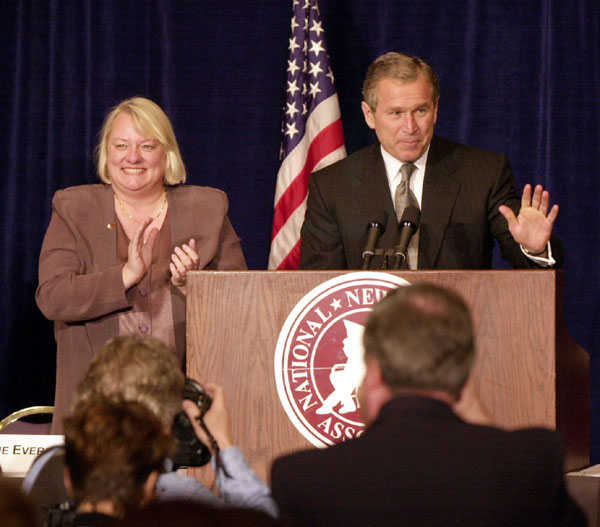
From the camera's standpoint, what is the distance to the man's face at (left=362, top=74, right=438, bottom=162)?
3.86 meters

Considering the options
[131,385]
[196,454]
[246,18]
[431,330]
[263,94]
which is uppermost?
[246,18]

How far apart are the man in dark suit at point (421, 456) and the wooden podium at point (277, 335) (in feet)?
2.94

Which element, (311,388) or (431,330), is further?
(311,388)

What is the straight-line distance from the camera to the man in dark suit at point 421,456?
1.81 meters

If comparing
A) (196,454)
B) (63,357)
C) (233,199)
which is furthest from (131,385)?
(233,199)

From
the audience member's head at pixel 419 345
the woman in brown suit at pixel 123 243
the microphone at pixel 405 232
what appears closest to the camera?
the audience member's head at pixel 419 345

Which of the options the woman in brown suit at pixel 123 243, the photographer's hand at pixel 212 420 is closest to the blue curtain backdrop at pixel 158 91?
the woman in brown suit at pixel 123 243

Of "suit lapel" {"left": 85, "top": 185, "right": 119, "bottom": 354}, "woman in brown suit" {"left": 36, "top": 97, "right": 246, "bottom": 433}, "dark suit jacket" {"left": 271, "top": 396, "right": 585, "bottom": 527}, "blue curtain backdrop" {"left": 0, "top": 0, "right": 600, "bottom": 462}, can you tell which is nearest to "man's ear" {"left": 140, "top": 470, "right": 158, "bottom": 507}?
"dark suit jacket" {"left": 271, "top": 396, "right": 585, "bottom": 527}

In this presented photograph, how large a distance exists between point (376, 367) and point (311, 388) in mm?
963

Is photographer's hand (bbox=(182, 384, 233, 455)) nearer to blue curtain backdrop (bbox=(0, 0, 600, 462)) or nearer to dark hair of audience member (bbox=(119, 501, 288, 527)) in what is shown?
dark hair of audience member (bbox=(119, 501, 288, 527))

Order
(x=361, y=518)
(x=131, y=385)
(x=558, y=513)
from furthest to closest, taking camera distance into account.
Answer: (x=131, y=385)
(x=558, y=513)
(x=361, y=518)

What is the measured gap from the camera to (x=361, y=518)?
5.96 ft

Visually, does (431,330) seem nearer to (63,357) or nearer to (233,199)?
(63,357)

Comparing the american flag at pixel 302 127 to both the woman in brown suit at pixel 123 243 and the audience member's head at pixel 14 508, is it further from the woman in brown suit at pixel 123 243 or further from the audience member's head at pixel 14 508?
the audience member's head at pixel 14 508
